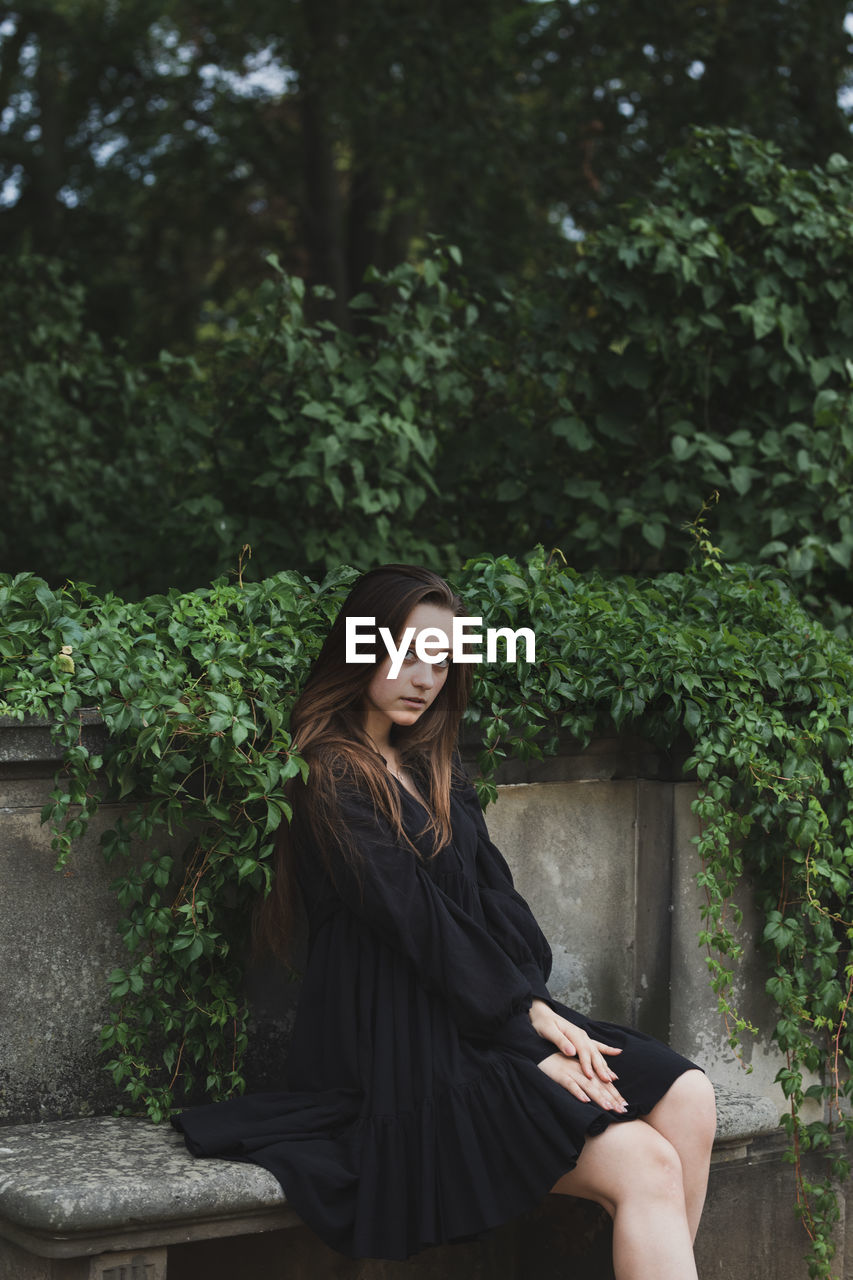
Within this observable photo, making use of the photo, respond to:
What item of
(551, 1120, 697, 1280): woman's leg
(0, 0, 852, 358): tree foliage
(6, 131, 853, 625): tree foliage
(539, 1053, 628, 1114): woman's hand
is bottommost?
(551, 1120, 697, 1280): woman's leg

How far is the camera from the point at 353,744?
2.79 m

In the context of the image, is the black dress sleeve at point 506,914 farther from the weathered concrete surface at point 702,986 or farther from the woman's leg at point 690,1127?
the weathered concrete surface at point 702,986

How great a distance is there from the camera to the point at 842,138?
7.82 m

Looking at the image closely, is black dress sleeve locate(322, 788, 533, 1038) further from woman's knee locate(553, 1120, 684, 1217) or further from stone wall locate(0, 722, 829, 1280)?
stone wall locate(0, 722, 829, 1280)

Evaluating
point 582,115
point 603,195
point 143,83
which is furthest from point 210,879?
point 143,83

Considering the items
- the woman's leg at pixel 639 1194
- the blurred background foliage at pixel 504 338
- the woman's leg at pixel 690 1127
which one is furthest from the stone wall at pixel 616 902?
the blurred background foliage at pixel 504 338

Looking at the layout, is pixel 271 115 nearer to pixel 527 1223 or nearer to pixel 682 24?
pixel 682 24

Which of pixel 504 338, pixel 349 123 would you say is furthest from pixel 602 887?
pixel 349 123

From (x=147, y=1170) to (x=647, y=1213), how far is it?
89cm

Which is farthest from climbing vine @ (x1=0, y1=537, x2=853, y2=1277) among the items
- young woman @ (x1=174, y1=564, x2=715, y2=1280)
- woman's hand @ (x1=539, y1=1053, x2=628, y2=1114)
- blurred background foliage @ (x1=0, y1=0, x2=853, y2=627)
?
blurred background foliage @ (x1=0, y1=0, x2=853, y2=627)

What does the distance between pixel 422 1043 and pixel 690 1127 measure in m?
0.53

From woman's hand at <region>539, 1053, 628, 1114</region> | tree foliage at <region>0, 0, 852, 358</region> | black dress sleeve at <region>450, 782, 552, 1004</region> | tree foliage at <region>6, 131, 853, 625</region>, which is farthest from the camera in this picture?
tree foliage at <region>0, 0, 852, 358</region>

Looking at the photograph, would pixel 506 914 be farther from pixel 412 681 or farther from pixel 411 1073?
pixel 412 681

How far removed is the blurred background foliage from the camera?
4.64 metres
